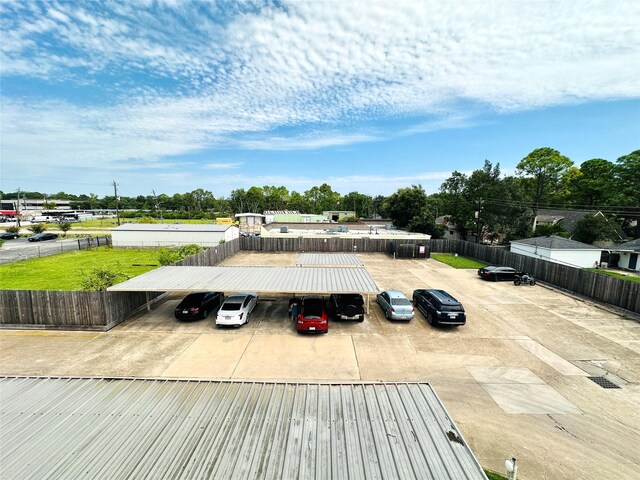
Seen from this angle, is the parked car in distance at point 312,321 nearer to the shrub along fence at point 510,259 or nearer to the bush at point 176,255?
the bush at point 176,255

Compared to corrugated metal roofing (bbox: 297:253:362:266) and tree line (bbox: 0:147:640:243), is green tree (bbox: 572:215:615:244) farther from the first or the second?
corrugated metal roofing (bbox: 297:253:362:266)

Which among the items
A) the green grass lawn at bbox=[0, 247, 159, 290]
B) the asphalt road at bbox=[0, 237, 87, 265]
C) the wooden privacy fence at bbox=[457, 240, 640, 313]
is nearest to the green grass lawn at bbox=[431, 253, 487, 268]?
the wooden privacy fence at bbox=[457, 240, 640, 313]

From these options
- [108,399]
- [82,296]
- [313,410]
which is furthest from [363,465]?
[82,296]

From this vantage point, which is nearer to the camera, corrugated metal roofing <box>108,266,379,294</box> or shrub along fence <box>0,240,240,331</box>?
shrub along fence <box>0,240,240,331</box>

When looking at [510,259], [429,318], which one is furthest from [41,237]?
[510,259]

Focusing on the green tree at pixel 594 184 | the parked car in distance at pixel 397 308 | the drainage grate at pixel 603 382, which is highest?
the green tree at pixel 594 184

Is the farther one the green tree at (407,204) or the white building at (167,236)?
the green tree at (407,204)

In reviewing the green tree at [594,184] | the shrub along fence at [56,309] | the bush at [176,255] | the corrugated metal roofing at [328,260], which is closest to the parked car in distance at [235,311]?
the shrub along fence at [56,309]

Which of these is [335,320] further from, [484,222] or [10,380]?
[484,222]
